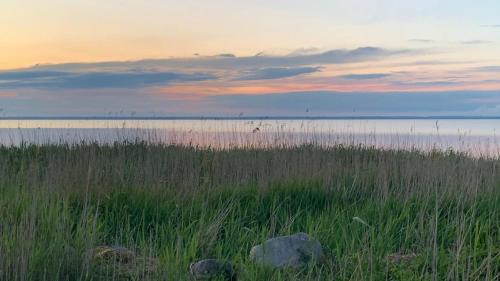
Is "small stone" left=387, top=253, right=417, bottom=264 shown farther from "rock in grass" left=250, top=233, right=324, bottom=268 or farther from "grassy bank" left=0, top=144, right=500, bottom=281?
"rock in grass" left=250, top=233, right=324, bottom=268

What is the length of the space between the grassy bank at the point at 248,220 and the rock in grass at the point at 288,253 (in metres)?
0.10

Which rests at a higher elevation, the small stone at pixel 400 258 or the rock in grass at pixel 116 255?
the rock in grass at pixel 116 255

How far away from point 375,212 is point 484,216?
1.11 m

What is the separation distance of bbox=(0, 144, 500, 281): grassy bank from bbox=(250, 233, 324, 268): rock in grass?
0.10 meters

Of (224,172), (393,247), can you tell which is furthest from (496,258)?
(224,172)

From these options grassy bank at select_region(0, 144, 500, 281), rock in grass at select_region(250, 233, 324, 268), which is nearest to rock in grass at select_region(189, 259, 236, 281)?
grassy bank at select_region(0, 144, 500, 281)

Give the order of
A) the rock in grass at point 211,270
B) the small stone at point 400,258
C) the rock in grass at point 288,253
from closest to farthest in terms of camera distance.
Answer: the rock in grass at point 211,270 → the rock in grass at point 288,253 → the small stone at point 400,258

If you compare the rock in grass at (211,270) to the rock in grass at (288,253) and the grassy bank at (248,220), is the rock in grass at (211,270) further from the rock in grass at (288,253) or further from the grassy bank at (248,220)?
the rock in grass at (288,253)

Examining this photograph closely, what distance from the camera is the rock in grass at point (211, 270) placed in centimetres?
380

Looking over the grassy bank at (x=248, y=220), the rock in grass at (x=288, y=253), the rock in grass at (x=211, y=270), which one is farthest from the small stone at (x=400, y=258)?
the rock in grass at (x=211, y=270)

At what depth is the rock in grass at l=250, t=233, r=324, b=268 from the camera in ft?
13.4

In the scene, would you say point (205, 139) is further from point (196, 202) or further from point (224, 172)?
point (196, 202)

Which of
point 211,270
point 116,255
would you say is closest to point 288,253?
point 211,270

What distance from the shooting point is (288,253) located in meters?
4.14
